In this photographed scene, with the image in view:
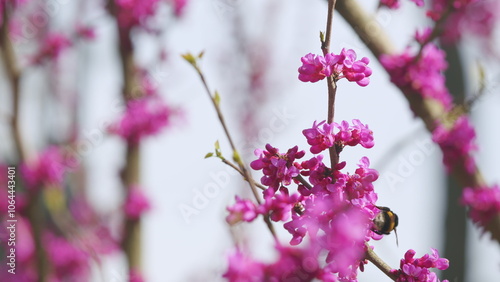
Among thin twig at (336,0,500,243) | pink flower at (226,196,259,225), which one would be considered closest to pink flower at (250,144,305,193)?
pink flower at (226,196,259,225)

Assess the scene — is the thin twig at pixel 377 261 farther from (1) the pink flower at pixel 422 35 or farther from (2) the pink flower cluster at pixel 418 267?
(1) the pink flower at pixel 422 35

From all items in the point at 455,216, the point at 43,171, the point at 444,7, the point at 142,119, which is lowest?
the point at 455,216

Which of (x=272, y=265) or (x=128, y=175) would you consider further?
(x=128, y=175)

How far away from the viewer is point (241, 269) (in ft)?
3.69

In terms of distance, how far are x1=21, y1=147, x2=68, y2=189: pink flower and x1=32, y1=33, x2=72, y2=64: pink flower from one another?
784mm

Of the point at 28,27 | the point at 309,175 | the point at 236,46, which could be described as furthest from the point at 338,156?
the point at 236,46

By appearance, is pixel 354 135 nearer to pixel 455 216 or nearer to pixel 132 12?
pixel 132 12

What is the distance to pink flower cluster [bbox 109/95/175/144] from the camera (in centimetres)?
423

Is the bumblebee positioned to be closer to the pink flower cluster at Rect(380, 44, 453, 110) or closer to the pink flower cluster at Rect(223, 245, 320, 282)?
the pink flower cluster at Rect(223, 245, 320, 282)

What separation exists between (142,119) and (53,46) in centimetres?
88

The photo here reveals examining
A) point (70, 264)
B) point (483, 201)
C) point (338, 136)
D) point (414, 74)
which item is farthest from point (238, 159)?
point (70, 264)

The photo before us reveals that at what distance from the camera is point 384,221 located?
148 centimetres

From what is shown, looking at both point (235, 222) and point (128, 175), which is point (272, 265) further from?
point (128, 175)

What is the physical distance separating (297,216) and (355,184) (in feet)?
0.58
